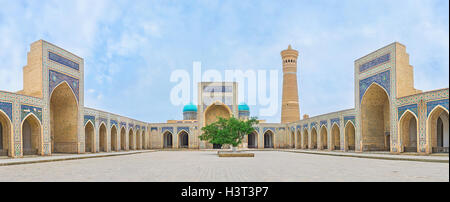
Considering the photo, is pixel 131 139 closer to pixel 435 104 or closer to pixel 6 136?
pixel 6 136

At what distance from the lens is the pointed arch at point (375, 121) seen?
20.8m

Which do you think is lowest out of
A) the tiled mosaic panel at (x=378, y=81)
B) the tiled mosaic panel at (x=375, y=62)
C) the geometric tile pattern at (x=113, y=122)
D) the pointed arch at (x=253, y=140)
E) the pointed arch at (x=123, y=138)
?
the pointed arch at (x=253, y=140)

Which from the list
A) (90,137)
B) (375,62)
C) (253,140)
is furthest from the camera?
(253,140)

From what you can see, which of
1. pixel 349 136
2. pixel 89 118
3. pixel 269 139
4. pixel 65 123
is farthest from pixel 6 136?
pixel 269 139

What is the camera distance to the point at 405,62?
18.3 meters

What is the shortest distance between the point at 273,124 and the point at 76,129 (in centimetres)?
1920

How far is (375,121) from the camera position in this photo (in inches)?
831

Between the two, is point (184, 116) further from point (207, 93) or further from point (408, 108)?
point (408, 108)

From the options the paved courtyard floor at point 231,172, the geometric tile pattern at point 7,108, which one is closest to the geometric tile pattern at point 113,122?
the geometric tile pattern at point 7,108

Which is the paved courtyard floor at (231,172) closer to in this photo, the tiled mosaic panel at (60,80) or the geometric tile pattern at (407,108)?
the geometric tile pattern at (407,108)

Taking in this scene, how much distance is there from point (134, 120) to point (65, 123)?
365 inches
